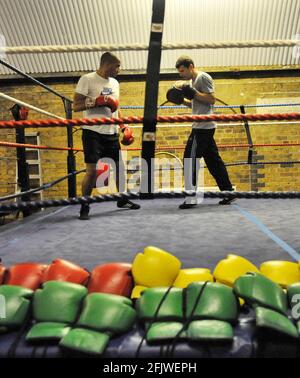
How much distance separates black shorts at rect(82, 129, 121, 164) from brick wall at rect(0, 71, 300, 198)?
1.86 metres

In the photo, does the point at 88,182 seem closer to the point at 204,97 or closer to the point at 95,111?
the point at 95,111

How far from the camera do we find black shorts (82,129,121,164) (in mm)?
2172

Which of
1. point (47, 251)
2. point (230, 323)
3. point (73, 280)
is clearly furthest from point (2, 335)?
point (47, 251)

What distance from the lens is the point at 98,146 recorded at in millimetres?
2205

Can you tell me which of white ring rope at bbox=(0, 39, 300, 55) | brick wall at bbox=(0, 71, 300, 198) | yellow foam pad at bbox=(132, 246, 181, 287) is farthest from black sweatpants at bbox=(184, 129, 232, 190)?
brick wall at bbox=(0, 71, 300, 198)

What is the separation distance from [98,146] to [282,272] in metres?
1.52

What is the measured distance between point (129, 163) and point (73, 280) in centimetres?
335

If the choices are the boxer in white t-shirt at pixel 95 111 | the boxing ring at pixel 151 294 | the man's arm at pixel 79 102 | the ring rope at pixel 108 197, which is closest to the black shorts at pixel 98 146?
the boxer in white t-shirt at pixel 95 111

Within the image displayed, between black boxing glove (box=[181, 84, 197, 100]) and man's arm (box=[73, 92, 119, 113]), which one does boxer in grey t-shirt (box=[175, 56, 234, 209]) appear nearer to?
black boxing glove (box=[181, 84, 197, 100])

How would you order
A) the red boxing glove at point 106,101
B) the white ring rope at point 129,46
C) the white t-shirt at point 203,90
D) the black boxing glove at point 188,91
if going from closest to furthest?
the white ring rope at point 129,46 → the red boxing glove at point 106,101 → the black boxing glove at point 188,91 → the white t-shirt at point 203,90

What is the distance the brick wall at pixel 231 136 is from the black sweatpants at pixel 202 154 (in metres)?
1.63

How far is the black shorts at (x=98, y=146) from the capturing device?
217 centimetres

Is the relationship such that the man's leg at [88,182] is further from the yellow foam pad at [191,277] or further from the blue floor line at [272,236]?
the yellow foam pad at [191,277]

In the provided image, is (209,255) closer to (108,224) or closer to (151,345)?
(151,345)
